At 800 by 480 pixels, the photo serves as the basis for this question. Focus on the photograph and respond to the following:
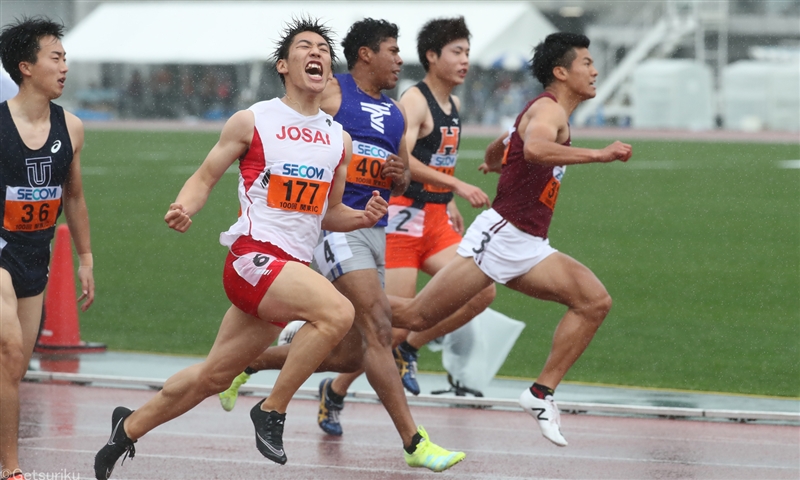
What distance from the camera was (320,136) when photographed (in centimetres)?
554

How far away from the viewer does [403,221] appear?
784 centimetres

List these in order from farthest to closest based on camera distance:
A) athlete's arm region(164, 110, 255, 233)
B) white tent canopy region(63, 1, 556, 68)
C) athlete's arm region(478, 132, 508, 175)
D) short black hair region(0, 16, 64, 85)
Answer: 1. white tent canopy region(63, 1, 556, 68)
2. athlete's arm region(478, 132, 508, 175)
3. short black hair region(0, 16, 64, 85)
4. athlete's arm region(164, 110, 255, 233)

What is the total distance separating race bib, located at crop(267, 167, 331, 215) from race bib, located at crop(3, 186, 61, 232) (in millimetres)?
978

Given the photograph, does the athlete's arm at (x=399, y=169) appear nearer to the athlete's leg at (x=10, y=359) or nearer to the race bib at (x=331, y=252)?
the race bib at (x=331, y=252)

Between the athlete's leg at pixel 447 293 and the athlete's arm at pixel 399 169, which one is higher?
the athlete's arm at pixel 399 169

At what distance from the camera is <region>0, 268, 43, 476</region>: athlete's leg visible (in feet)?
17.0

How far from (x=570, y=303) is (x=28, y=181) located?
2790 millimetres

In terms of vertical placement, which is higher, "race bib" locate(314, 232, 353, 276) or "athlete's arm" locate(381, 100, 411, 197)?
"athlete's arm" locate(381, 100, 411, 197)

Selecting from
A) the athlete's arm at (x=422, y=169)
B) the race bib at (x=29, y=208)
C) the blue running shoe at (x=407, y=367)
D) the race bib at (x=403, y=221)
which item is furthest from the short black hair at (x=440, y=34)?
the race bib at (x=29, y=208)

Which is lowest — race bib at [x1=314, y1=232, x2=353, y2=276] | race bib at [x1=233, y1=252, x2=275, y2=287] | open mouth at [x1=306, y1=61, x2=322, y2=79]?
race bib at [x1=314, y1=232, x2=353, y2=276]

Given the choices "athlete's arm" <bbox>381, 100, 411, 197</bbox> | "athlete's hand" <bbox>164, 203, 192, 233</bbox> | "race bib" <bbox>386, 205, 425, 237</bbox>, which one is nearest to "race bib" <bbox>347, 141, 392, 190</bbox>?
"athlete's arm" <bbox>381, 100, 411, 197</bbox>

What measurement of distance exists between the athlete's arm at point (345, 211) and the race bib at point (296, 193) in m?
0.21

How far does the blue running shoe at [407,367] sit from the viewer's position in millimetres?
7965

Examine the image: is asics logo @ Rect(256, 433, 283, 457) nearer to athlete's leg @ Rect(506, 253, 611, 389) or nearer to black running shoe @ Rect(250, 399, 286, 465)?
black running shoe @ Rect(250, 399, 286, 465)
